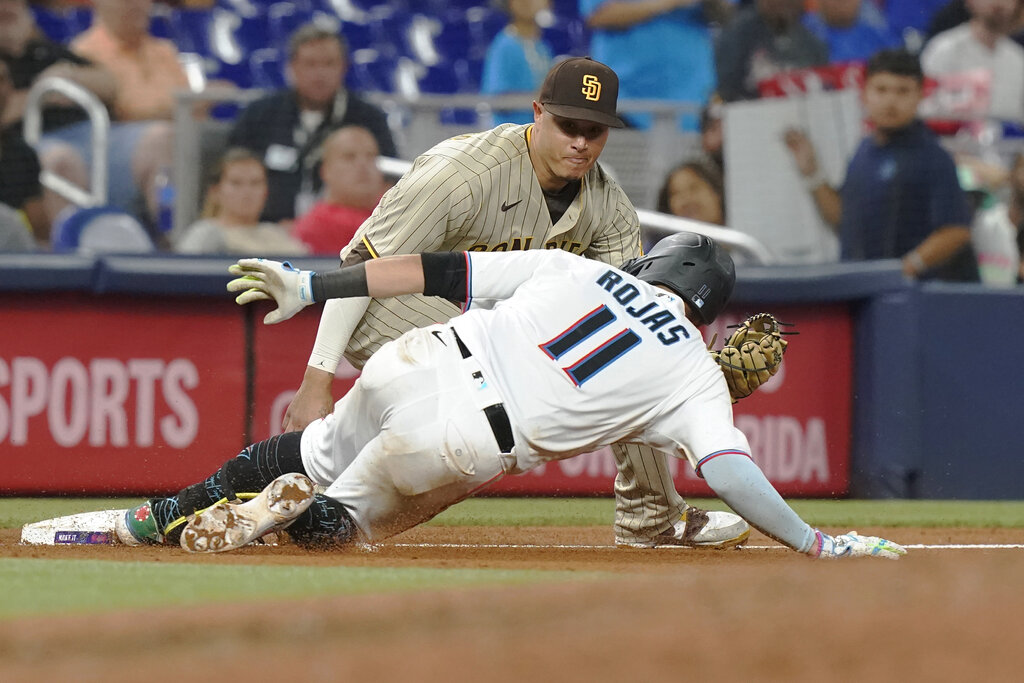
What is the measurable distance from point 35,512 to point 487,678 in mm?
4039

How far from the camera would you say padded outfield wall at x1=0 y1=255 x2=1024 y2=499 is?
704 centimetres

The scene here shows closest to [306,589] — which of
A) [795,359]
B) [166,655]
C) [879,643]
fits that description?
Result: [166,655]

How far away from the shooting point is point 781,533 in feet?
13.5

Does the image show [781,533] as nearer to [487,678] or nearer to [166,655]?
[487,678]

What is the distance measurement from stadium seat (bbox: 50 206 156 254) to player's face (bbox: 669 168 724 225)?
3166mm

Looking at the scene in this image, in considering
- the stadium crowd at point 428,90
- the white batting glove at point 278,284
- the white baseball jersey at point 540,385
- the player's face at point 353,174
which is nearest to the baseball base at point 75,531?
the white baseball jersey at point 540,385

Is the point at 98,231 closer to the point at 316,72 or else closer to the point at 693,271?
the point at 316,72

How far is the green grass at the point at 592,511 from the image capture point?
20.5 feet

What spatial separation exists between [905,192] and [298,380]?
3.83 m

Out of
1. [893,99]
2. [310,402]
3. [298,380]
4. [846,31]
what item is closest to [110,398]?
[298,380]

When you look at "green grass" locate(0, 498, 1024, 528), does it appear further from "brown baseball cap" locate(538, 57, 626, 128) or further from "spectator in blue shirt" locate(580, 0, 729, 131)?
Answer: "spectator in blue shirt" locate(580, 0, 729, 131)

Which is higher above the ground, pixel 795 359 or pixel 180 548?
pixel 795 359

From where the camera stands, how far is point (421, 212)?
4.82m

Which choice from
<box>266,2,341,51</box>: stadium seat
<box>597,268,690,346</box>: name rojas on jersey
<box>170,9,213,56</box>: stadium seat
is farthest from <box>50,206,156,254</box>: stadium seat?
<box>597,268,690,346</box>: name rojas on jersey
